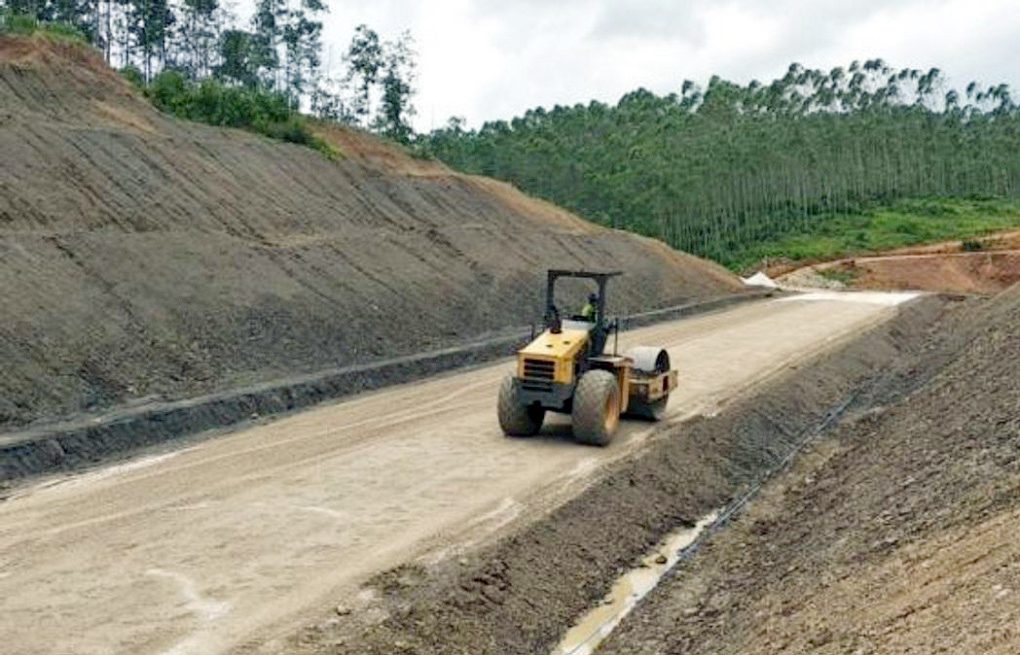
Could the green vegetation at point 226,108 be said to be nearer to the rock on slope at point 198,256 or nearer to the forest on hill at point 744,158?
the rock on slope at point 198,256

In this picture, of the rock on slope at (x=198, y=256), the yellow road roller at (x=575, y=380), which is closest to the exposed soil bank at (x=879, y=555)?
the yellow road roller at (x=575, y=380)

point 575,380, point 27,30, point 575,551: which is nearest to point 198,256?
point 575,380

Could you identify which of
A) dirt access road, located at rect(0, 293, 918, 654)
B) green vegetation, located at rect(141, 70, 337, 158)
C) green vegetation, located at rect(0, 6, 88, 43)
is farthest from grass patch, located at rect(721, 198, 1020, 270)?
dirt access road, located at rect(0, 293, 918, 654)

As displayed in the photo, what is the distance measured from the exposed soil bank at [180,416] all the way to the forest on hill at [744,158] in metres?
51.7

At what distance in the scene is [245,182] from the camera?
1337 inches

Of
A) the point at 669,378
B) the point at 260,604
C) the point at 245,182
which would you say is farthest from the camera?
the point at 245,182

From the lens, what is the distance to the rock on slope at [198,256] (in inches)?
795

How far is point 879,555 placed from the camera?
10.6 metres

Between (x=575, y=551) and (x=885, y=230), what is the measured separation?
7273cm

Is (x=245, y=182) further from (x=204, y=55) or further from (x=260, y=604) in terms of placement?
(x=204, y=55)

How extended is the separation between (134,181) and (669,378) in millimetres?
17366

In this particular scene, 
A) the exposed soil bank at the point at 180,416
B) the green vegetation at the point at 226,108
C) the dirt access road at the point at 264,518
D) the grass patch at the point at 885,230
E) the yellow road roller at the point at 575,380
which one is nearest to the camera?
the dirt access road at the point at 264,518

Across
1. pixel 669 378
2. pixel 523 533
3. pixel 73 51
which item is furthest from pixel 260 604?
pixel 73 51

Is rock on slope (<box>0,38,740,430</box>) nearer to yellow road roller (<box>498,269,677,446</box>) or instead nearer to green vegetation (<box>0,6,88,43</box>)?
green vegetation (<box>0,6,88,43</box>)
